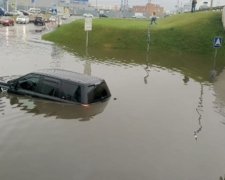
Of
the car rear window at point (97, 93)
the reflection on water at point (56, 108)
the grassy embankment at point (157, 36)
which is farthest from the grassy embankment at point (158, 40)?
the reflection on water at point (56, 108)

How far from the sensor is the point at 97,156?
1101 cm

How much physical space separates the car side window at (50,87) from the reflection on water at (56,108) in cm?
35

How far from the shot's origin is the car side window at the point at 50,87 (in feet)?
50.5

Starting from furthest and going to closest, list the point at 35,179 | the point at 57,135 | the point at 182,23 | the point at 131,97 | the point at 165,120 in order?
the point at 182,23, the point at 131,97, the point at 165,120, the point at 57,135, the point at 35,179

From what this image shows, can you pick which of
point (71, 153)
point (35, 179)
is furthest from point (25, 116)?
point (35, 179)

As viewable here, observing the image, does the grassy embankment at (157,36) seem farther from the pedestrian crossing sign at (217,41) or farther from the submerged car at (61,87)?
the submerged car at (61,87)

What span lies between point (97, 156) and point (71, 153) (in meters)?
0.71

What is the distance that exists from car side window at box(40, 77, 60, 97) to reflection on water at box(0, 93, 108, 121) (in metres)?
0.35

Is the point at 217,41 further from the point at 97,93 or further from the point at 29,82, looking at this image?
the point at 29,82

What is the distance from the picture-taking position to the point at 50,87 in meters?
15.5

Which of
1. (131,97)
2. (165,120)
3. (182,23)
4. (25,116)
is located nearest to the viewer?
(25,116)

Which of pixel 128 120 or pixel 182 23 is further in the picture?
pixel 182 23

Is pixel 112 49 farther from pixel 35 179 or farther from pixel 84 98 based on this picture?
pixel 35 179

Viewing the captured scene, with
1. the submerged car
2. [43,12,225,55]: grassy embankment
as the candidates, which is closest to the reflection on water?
the submerged car
